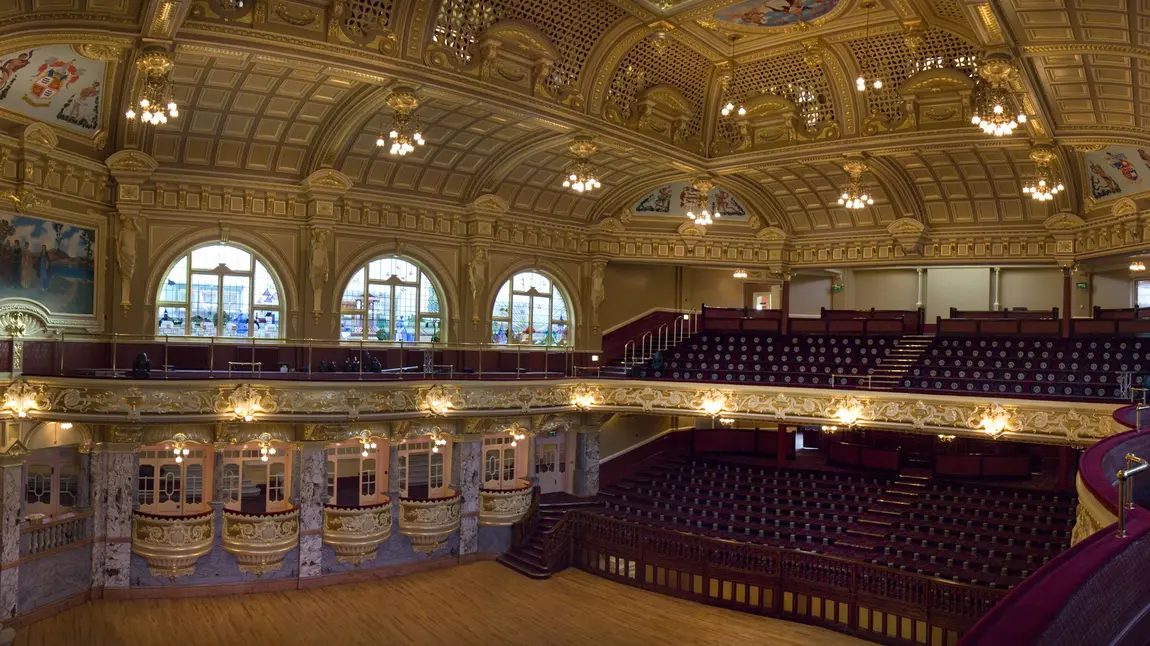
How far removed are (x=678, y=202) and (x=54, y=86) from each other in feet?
53.5

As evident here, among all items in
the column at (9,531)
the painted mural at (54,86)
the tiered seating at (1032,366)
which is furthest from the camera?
the tiered seating at (1032,366)

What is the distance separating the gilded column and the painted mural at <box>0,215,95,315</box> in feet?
17.8

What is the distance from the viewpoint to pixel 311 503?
18.8 m

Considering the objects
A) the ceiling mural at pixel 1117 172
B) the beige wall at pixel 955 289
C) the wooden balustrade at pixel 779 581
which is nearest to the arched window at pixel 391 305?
the wooden balustrade at pixel 779 581

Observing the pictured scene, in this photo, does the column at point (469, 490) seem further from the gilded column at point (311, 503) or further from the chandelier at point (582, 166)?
the chandelier at point (582, 166)

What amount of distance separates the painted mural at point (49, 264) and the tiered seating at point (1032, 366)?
18.1 metres

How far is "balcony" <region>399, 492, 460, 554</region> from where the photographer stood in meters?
20.1

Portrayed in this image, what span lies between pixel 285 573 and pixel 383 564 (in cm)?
229

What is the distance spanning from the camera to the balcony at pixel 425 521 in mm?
20141

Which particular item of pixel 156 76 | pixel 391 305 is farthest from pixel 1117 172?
pixel 156 76

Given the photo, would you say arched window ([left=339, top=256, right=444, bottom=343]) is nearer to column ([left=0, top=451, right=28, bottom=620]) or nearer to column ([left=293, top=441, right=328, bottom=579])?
column ([left=293, top=441, right=328, bottom=579])

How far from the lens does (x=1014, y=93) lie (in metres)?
15.8

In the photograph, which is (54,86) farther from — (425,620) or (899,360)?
(899,360)

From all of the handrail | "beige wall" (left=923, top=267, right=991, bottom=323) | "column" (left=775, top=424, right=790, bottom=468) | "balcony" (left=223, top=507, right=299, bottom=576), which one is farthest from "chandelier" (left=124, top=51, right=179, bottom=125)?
"beige wall" (left=923, top=267, right=991, bottom=323)
